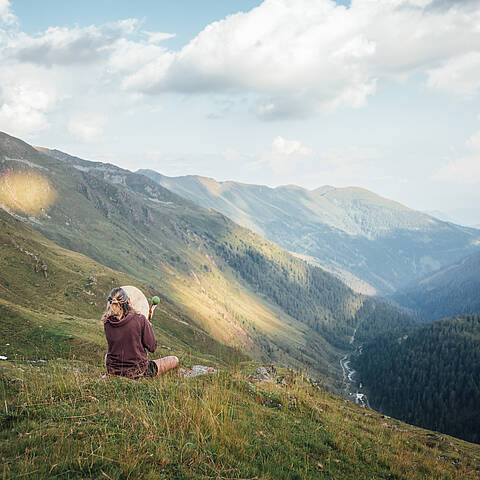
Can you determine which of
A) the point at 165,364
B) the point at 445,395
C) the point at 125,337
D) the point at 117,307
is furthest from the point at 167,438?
the point at 445,395

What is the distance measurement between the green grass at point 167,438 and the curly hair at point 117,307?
1940 millimetres

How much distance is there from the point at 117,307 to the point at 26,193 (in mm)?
194280

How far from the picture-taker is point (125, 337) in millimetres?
10500

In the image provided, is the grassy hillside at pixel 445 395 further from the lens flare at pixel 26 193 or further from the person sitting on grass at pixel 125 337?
the lens flare at pixel 26 193

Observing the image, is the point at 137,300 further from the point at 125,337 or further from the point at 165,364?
the point at 165,364

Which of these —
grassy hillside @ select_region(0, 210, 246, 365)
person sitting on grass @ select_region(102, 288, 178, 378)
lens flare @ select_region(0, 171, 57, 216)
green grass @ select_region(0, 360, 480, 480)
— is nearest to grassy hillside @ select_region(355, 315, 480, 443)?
grassy hillside @ select_region(0, 210, 246, 365)

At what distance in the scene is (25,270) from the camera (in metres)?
53.0

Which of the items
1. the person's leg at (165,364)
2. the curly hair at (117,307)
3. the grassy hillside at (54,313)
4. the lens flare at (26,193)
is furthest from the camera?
the lens flare at (26,193)

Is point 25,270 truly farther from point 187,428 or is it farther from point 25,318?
point 187,428

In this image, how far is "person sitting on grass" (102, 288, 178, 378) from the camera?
10305 millimetres

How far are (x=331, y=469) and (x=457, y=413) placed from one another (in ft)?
651

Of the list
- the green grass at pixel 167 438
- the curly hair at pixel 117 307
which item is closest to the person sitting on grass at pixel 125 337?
the curly hair at pixel 117 307

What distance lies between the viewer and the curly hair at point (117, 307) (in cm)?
1024

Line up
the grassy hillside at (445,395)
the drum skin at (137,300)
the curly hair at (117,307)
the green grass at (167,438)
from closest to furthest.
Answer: the green grass at (167,438) < the curly hair at (117,307) < the drum skin at (137,300) < the grassy hillside at (445,395)
